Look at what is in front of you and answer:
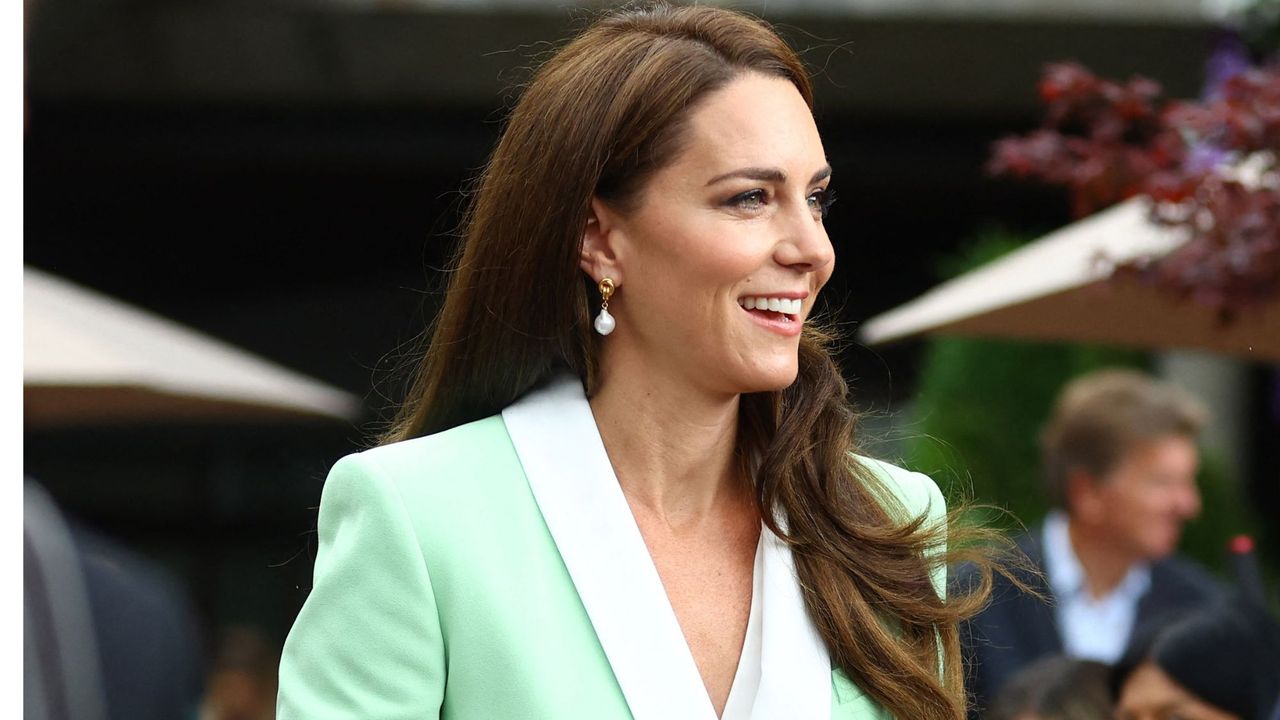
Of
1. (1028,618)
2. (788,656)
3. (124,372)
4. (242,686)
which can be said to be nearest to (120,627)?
(124,372)

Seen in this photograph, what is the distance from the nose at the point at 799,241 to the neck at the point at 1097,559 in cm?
361

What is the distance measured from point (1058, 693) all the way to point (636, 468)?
59.1 inches

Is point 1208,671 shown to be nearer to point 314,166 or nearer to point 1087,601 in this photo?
point 1087,601

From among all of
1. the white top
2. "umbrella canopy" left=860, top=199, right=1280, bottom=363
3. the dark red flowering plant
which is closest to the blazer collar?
the dark red flowering plant

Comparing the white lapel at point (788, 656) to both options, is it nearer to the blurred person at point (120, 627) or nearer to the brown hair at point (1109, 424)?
the blurred person at point (120, 627)

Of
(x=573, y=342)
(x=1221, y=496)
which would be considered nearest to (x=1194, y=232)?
(x=573, y=342)

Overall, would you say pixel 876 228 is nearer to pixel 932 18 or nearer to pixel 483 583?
pixel 932 18

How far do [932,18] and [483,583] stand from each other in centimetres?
972

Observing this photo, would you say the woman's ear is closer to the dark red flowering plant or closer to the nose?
the nose

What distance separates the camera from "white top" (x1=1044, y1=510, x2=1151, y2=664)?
5512 millimetres

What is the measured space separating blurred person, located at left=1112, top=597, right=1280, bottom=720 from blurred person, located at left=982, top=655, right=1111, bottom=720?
43 millimetres

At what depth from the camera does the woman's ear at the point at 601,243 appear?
7.91 feet

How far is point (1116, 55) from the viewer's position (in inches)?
462

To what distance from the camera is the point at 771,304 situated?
2324 millimetres
